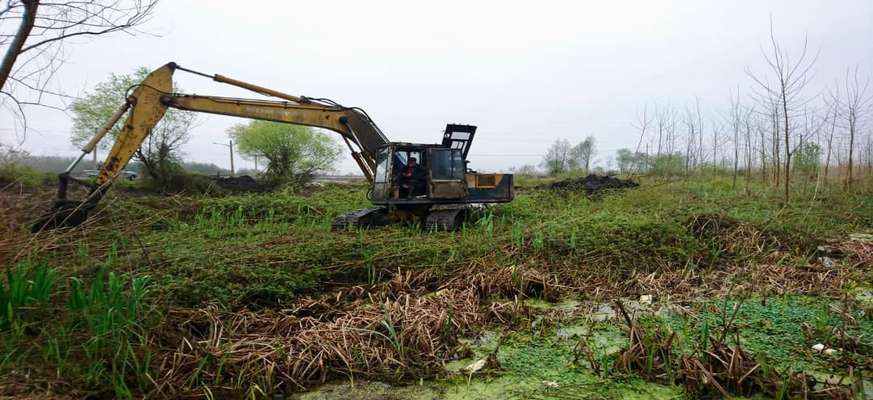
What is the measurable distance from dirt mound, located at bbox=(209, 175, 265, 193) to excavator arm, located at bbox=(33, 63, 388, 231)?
8.10 meters

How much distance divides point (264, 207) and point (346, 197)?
2.98 metres

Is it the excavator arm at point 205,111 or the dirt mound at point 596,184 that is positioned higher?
the excavator arm at point 205,111

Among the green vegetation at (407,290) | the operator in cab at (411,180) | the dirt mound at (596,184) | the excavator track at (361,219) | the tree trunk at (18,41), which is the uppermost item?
the tree trunk at (18,41)

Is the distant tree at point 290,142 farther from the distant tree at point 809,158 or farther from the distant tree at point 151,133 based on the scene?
the distant tree at point 809,158

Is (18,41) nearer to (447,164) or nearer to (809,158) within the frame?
(447,164)

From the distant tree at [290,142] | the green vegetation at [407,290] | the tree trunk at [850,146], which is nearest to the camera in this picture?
the green vegetation at [407,290]

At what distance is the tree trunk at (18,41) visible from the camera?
284 centimetres

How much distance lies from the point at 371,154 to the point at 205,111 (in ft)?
10.1

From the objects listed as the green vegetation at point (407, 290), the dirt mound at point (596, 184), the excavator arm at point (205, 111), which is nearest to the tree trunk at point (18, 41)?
the green vegetation at point (407, 290)

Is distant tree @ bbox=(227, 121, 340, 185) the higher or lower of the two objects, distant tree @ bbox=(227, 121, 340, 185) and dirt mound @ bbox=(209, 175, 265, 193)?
the higher

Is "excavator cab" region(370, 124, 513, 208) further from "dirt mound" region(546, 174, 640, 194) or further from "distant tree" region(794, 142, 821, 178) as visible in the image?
"distant tree" region(794, 142, 821, 178)

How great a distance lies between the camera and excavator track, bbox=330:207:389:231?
773 centimetres

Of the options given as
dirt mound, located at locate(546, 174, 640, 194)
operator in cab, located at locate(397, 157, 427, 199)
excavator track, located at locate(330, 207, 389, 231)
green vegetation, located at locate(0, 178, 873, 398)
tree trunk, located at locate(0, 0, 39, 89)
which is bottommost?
green vegetation, located at locate(0, 178, 873, 398)

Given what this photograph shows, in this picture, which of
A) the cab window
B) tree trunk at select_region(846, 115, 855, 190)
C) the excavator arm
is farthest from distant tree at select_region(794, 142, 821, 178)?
the excavator arm
